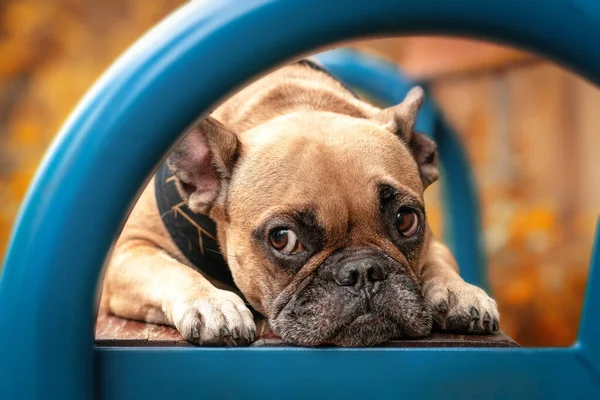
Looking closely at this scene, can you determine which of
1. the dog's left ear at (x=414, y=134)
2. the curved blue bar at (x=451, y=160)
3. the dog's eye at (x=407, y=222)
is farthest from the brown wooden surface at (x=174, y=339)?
the curved blue bar at (x=451, y=160)

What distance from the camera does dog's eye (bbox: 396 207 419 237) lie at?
201cm

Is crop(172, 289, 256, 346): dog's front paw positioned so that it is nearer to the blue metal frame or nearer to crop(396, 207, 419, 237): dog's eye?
the blue metal frame

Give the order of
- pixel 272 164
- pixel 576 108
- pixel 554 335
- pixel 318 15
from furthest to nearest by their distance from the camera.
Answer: pixel 576 108 < pixel 554 335 < pixel 272 164 < pixel 318 15

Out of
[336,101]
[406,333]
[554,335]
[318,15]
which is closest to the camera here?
[318,15]

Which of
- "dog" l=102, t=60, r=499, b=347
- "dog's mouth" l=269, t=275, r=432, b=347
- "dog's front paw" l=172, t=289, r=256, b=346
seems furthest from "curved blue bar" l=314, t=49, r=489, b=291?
"dog's front paw" l=172, t=289, r=256, b=346

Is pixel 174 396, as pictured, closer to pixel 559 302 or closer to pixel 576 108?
pixel 559 302

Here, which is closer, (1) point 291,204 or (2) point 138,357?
(2) point 138,357

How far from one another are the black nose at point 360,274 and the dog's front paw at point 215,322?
0.74 feet

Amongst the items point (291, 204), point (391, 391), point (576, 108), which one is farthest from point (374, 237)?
point (576, 108)

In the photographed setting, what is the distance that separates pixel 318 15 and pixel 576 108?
4.60 m

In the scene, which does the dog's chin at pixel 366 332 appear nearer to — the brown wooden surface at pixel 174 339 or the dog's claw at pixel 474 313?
the brown wooden surface at pixel 174 339

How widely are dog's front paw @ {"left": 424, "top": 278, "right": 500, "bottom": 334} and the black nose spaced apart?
0.16 meters

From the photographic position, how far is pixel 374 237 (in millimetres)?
1937

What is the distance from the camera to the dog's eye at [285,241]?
1948 mm
